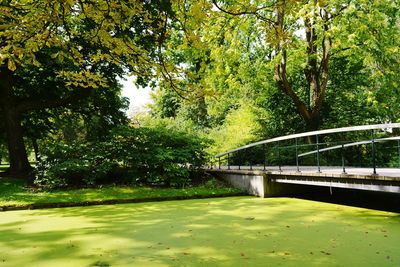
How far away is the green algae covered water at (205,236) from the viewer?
4453 millimetres

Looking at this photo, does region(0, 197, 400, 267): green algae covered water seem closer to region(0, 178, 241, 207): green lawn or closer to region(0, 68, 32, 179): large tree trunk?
region(0, 178, 241, 207): green lawn

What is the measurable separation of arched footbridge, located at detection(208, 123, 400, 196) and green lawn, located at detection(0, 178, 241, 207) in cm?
116

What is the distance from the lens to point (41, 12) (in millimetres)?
2521

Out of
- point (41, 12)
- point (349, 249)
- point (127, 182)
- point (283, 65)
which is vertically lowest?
point (349, 249)

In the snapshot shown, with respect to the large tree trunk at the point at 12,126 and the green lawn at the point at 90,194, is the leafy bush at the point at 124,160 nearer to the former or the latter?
the green lawn at the point at 90,194

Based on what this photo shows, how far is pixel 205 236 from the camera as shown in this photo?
5.66 m

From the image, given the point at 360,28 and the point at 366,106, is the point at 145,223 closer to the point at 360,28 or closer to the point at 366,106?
the point at 360,28

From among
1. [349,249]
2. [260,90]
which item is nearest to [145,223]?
[349,249]

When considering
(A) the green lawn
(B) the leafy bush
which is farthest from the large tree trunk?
(B) the leafy bush

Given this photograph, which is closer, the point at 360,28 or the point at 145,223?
the point at 145,223

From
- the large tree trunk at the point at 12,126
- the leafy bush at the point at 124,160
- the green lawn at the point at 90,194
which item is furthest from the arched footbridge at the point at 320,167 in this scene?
the large tree trunk at the point at 12,126

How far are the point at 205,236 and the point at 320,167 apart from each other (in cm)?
680

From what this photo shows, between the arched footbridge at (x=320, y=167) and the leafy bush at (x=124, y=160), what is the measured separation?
156cm

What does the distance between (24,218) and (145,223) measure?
9.38ft
